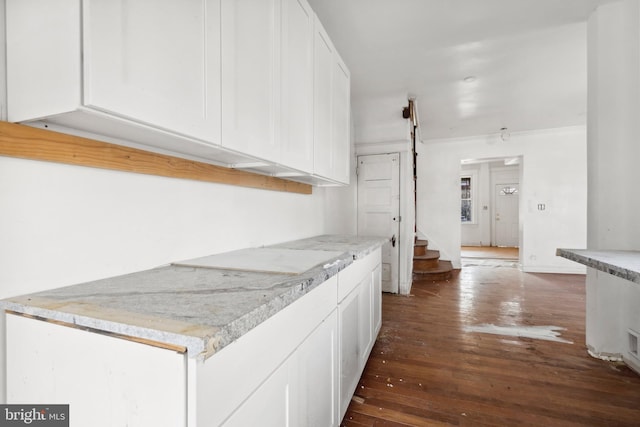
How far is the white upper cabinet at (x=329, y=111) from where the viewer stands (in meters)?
1.85

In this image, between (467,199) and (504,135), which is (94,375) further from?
(467,199)

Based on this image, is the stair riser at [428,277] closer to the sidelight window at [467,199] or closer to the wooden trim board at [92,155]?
the wooden trim board at [92,155]

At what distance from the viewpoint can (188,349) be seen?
21.0 inches

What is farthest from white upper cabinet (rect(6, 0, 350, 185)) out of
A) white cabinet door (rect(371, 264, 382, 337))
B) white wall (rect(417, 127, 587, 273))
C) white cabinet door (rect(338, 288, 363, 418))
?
white wall (rect(417, 127, 587, 273))

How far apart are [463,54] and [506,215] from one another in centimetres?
765

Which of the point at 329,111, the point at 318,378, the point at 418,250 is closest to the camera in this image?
the point at 318,378

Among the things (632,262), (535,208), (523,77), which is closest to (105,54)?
(632,262)

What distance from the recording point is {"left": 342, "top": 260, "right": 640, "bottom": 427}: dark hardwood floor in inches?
63.2

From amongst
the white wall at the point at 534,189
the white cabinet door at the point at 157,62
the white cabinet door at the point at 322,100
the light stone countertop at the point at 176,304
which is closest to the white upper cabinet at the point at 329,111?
the white cabinet door at the point at 322,100

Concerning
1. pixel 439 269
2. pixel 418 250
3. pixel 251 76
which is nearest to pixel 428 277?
pixel 439 269

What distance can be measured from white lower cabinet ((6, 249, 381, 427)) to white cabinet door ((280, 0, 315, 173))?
812 mm

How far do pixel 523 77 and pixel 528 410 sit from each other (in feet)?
10.6

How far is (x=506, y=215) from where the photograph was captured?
877cm

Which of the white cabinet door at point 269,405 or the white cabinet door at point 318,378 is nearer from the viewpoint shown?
the white cabinet door at point 269,405
